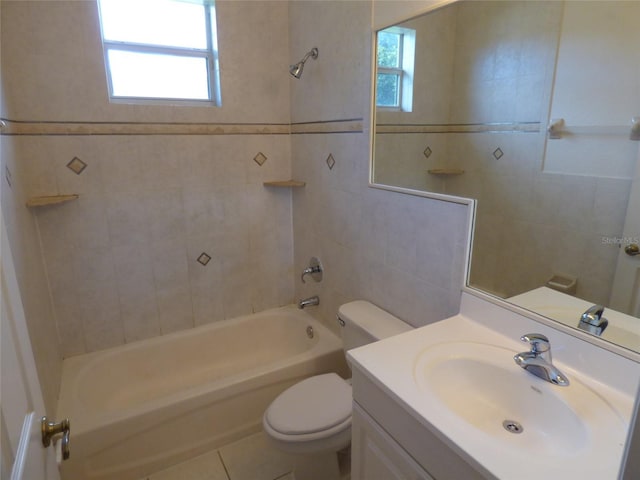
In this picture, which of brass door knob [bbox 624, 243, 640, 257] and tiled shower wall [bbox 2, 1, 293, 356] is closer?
brass door knob [bbox 624, 243, 640, 257]

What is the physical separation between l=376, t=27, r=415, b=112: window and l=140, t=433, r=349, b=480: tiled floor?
1.68 metres

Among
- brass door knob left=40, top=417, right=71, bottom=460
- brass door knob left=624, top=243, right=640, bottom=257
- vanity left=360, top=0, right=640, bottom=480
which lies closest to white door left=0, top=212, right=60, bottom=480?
brass door knob left=40, top=417, right=71, bottom=460

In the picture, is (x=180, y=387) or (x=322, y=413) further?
(x=180, y=387)

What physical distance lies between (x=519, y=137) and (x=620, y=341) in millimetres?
666

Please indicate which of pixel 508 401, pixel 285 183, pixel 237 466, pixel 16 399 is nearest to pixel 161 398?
pixel 237 466

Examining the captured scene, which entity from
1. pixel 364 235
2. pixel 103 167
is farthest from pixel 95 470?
pixel 364 235

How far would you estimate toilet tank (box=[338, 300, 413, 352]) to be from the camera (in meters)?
1.67

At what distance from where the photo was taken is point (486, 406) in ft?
3.56

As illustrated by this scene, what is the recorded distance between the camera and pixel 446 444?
0.84m

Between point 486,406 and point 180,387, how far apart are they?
1.82 metres

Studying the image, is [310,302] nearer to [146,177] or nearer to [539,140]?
[146,177]

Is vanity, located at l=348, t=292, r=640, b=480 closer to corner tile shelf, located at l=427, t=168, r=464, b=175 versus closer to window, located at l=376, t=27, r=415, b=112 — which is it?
corner tile shelf, located at l=427, t=168, r=464, b=175

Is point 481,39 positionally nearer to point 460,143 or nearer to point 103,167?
point 460,143

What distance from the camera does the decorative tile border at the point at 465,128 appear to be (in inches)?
48.2
